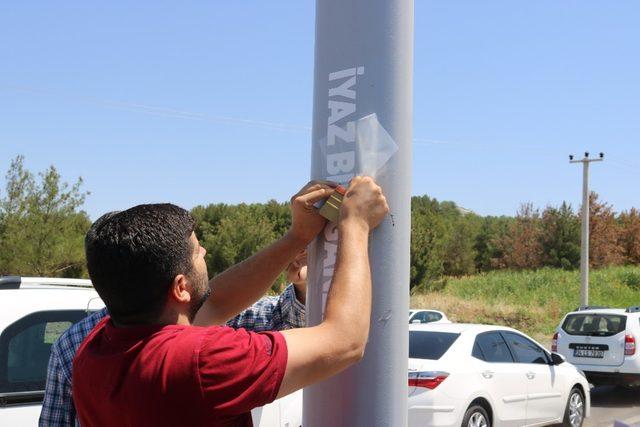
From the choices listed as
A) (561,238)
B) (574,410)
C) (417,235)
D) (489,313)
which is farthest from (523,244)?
(574,410)

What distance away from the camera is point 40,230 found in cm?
2197

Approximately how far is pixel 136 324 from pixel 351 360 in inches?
18.9

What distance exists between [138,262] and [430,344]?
7288mm

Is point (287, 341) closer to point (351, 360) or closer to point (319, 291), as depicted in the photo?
point (351, 360)

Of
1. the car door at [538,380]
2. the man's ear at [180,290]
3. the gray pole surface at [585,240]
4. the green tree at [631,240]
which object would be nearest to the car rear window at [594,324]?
the car door at [538,380]

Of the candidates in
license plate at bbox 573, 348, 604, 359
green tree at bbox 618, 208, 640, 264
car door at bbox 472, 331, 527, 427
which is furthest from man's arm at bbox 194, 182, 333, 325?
green tree at bbox 618, 208, 640, 264

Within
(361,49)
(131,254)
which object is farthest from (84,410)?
(361,49)

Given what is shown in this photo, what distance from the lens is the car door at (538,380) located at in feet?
30.5

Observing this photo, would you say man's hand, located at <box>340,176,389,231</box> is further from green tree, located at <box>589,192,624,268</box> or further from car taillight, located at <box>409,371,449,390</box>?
green tree, located at <box>589,192,624,268</box>

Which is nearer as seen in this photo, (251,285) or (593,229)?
(251,285)

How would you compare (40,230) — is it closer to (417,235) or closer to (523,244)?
(417,235)

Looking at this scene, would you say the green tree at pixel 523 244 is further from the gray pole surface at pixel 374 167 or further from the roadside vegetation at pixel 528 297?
the gray pole surface at pixel 374 167

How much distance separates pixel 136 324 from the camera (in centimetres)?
167

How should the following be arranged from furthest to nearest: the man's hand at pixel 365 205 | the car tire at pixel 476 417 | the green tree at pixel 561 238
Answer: the green tree at pixel 561 238 → the car tire at pixel 476 417 → the man's hand at pixel 365 205
